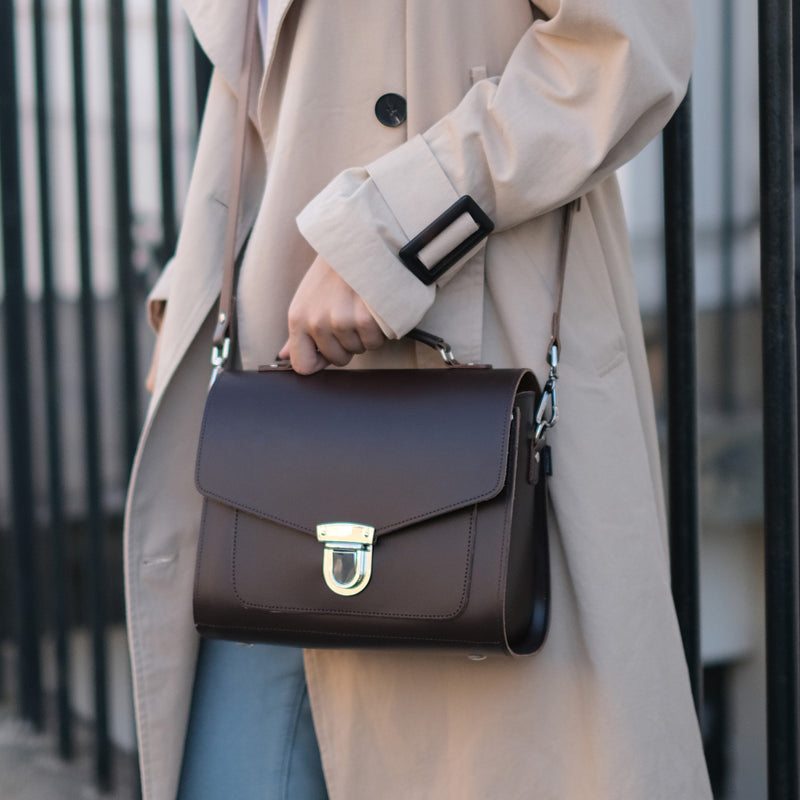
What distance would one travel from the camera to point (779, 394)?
1.07 metres

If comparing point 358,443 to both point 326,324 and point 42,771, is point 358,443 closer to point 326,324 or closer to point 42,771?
point 326,324

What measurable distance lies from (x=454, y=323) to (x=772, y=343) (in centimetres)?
34

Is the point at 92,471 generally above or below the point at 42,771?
above

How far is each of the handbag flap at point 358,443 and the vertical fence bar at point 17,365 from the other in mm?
1299

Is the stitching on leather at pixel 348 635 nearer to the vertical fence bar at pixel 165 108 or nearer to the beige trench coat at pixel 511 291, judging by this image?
the beige trench coat at pixel 511 291

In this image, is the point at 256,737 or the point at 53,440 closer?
the point at 256,737

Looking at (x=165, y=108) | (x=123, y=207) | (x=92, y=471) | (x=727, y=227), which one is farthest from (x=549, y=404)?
(x=727, y=227)

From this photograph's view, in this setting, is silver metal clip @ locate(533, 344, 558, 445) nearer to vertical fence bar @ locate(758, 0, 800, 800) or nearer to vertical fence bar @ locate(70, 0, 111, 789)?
vertical fence bar @ locate(758, 0, 800, 800)

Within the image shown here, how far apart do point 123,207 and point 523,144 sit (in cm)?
116

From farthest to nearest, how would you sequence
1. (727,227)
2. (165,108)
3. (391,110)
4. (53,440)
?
(727,227), (53,440), (165,108), (391,110)

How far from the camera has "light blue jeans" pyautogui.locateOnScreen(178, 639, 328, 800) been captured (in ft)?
3.75

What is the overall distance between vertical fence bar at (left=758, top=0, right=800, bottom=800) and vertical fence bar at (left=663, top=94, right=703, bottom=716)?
88 millimetres

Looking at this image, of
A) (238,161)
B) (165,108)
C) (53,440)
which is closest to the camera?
(238,161)

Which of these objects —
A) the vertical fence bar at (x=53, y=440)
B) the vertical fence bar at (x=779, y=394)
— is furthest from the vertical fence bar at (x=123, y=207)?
the vertical fence bar at (x=779, y=394)
